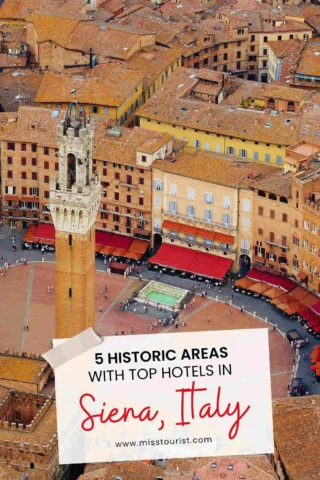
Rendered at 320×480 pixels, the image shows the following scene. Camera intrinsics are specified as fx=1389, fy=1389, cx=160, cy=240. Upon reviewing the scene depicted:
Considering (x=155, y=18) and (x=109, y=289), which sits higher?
(x=155, y=18)

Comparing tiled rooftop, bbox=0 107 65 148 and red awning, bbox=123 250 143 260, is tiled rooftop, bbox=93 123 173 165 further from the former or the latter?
red awning, bbox=123 250 143 260

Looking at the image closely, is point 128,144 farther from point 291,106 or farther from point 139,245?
point 291,106

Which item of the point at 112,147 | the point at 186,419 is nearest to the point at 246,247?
the point at 112,147

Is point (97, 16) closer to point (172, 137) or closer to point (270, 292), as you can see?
point (172, 137)

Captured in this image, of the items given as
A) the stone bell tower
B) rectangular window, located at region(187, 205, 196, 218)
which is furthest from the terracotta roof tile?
the stone bell tower

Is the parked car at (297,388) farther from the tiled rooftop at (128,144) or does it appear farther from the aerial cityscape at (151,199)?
the tiled rooftop at (128,144)

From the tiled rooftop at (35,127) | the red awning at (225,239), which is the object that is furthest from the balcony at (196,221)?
the tiled rooftop at (35,127)
